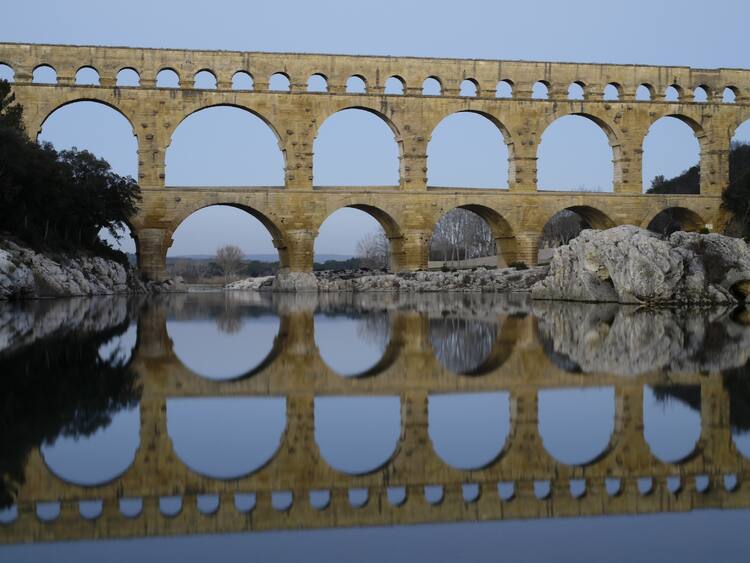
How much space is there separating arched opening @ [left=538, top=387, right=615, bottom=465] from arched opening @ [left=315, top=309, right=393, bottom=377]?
5.97 feet

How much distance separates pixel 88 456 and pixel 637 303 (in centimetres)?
1560

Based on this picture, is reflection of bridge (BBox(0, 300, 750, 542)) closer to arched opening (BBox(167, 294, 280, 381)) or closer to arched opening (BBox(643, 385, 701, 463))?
arched opening (BBox(643, 385, 701, 463))

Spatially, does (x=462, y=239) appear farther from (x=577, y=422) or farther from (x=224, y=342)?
(x=577, y=422)

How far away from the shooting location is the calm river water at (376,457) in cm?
294

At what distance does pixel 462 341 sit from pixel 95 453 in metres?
6.58

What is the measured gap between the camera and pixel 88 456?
396 centimetres

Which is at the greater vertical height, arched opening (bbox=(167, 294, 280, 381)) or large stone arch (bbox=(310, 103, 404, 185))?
large stone arch (bbox=(310, 103, 404, 185))

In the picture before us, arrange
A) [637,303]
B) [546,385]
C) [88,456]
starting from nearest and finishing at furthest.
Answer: [88,456] < [546,385] < [637,303]

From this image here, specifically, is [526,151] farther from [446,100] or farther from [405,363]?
[405,363]

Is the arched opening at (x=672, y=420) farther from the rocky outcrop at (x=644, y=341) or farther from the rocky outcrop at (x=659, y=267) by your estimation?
the rocky outcrop at (x=659, y=267)

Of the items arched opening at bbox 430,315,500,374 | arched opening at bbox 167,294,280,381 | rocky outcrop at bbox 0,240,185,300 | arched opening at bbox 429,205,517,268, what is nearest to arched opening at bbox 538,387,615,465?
arched opening at bbox 430,315,500,374

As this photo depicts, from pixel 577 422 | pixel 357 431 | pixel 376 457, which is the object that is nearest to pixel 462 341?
pixel 577 422

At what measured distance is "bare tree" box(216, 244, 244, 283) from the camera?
7654 cm

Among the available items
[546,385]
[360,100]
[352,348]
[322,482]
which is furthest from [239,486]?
[360,100]
